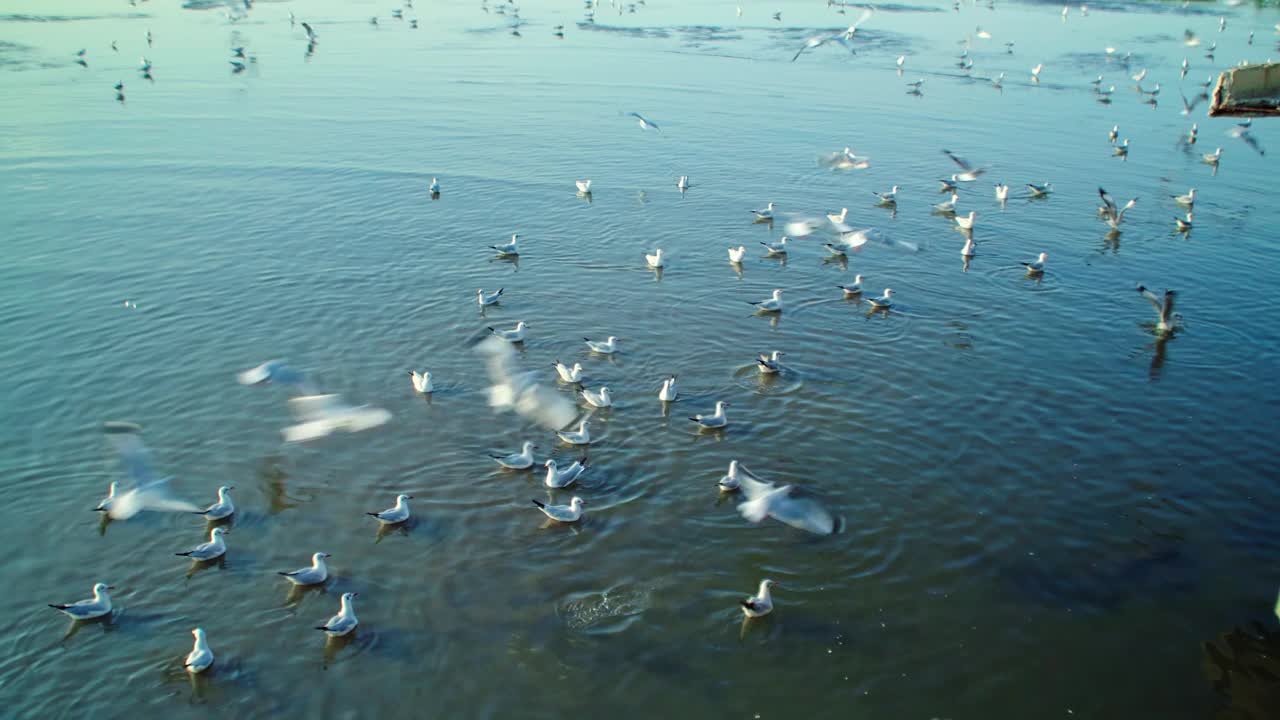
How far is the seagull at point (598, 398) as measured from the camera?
16.7 meters

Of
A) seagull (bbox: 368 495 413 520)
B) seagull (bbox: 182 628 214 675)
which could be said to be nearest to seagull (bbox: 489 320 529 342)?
seagull (bbox: 368 495 413 520)

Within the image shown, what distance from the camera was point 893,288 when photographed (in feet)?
74.7

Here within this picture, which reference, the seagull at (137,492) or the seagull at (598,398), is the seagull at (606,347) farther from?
the seagull at (137,492)

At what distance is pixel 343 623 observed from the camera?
11344 mm

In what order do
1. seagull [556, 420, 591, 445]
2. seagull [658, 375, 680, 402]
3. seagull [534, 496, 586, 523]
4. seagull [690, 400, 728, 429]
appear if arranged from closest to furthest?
seagull [534, 496, 586, 523] < seagull [556, 420, 591, 445] < seagull [690, 400, 728, 429] < seagull [658, 375, 680, 402]

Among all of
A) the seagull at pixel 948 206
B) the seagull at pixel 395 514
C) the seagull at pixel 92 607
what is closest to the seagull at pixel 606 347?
the seagull at pixel 395 514

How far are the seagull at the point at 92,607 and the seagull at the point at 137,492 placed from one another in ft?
7.41

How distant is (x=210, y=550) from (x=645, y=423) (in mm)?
7655

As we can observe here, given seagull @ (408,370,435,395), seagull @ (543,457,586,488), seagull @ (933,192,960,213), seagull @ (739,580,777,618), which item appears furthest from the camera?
seagull @ (933,192,960,213)

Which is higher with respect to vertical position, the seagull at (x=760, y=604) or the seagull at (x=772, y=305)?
the seagull at (x=772, y=305)

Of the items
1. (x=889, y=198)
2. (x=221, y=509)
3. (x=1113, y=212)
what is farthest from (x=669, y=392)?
(x=1113, y=212)

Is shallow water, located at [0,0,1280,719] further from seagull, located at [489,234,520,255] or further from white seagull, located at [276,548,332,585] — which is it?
seagull, located at [489,234,520,255]

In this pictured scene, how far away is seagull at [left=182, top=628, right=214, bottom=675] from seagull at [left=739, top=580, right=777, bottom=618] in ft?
22.8

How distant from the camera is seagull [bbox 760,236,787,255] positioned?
24766 mm
